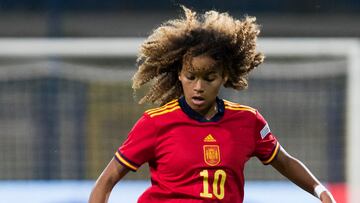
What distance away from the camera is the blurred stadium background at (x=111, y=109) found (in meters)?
6.71

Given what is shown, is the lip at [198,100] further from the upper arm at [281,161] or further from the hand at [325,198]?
the hand at [325,198]

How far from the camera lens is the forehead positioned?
353cm

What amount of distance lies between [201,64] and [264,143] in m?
0.41

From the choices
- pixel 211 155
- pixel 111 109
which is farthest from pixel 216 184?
pixel 111 109

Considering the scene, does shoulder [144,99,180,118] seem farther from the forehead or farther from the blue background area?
the blue background area

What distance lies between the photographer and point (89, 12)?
10.0 m

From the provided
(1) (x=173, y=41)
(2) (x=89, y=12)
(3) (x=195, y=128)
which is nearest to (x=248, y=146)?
(3) (x=195, y=128)

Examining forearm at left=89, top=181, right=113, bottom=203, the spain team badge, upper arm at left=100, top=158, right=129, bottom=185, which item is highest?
the spain team badge

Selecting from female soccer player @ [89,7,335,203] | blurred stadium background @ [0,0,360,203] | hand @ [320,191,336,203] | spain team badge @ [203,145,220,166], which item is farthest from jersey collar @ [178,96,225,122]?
blurred stadium background @ [0,0,360,203]

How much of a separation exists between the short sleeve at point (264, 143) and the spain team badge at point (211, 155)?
8.4 inches

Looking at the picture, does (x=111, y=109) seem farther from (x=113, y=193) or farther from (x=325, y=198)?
(x=325, y=198)

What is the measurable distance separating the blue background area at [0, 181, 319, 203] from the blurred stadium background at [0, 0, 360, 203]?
1cm

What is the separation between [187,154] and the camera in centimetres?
350

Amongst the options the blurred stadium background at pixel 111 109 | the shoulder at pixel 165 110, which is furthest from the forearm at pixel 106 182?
the blurred stadium background at pixel 111 109
